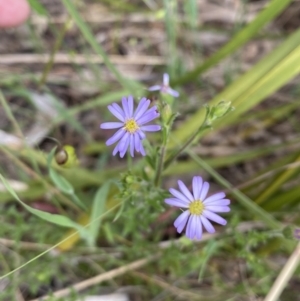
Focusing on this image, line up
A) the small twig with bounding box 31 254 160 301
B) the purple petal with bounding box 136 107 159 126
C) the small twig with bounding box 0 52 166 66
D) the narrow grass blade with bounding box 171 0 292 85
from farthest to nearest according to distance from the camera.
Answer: the small twig with bounding box 0 52 166 66 → the small twig with bounding box 31 254 160 301 → the narrow grass blade with bounding box 171 0 292 85 → the purple petal with bounding box 136 107 159 126

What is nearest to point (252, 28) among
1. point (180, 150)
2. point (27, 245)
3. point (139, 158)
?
point (180, 150)

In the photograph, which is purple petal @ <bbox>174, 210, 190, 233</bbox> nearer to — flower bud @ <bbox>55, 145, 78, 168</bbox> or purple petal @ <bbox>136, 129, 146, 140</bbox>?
purple petal @ <bbox>136, 129, 146, 140</bbox>

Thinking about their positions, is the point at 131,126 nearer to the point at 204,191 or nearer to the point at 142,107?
the point at 142,107

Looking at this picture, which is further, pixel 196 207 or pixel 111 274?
pixel 111 274

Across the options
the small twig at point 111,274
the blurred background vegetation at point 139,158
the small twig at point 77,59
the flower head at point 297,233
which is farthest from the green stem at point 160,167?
the small twig at point 77,59

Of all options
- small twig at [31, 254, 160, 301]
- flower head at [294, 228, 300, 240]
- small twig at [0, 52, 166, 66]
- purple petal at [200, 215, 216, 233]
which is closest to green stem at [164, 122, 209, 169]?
purple petal at [200, 215, 216, 233]

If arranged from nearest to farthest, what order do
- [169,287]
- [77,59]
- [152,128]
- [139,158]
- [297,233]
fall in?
1. [152,128]
2. [297,233]
3. [169,287]
4. [139,158]
5. [77,59]

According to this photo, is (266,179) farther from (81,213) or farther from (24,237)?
(24,237)
